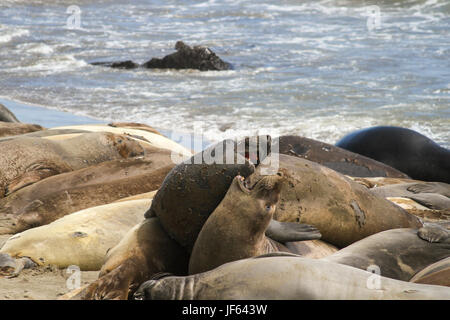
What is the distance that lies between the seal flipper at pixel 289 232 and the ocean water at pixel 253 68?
5700mm

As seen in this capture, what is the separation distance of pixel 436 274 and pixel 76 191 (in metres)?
2.92

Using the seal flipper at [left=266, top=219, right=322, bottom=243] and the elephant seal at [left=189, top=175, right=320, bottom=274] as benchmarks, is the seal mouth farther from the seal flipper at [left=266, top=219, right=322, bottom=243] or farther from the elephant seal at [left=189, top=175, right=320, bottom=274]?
the seal flipper at [left=266, top=219, right=322, bottom=243]

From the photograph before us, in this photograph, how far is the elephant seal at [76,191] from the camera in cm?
523

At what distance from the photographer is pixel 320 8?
80.5 ft

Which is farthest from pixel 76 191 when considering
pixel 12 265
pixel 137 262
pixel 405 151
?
pixel 405 151

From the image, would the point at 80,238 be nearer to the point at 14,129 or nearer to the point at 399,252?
the point at 399,252

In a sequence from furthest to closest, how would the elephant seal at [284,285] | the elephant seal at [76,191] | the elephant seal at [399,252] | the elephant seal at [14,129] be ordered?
the elephant seal at [14,129], the elephant seal at [76,191], the elephant seal at [399,252], the elephant seal at [284,285]

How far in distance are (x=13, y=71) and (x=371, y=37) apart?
9002 millimetres

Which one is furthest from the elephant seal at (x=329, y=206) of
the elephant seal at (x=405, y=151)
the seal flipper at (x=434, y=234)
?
the elephant seal at (x=405, y=151)

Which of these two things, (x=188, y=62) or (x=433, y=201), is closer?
(x=433, y=201)

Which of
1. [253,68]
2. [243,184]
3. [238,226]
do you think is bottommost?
[253,68]

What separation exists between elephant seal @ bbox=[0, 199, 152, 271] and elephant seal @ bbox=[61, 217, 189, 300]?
47 cm

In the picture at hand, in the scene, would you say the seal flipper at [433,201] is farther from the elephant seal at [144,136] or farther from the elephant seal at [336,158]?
the elephant seal at [144,136]

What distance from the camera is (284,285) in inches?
107
